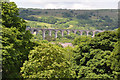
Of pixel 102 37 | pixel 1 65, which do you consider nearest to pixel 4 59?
pixel 1 65

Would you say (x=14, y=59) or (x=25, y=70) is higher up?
(x=14, y=59)

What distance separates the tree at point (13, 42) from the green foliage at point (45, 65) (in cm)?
92

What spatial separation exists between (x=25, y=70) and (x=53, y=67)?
295 centimetres

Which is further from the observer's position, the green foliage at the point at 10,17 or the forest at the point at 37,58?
the green foliage at the point at 10,17

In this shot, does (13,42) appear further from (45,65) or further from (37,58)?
(45,65)

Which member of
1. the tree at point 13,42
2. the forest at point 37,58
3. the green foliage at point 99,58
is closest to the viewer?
the tree at point 13,42

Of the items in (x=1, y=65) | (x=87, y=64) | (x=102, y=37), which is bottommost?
(x=87, y=64)

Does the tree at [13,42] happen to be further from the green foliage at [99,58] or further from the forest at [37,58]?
the green foliage at [99,58]

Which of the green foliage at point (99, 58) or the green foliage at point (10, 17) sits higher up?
the green foliage at point (10, 17)

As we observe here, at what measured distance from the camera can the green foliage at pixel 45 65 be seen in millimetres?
19688

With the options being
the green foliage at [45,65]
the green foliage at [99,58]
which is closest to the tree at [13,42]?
the green foliage at [45,65]

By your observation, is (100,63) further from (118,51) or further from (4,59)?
(4,59)

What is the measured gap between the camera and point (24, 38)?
71.5ft

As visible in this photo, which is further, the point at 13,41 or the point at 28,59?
the point at 28,59
